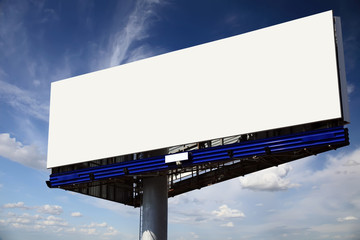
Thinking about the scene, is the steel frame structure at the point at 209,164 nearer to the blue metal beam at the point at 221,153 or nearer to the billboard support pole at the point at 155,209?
the blue metal beam at the point at 221,153

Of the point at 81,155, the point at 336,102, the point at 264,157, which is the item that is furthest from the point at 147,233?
A: the point at 336,102

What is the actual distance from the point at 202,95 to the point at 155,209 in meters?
10.0

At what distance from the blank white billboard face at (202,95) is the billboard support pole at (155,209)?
3617 mm

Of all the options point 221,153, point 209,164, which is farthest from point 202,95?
point 209,164

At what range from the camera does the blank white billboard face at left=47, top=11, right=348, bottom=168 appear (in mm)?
27234

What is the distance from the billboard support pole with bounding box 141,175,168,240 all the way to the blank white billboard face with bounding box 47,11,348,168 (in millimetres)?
3617

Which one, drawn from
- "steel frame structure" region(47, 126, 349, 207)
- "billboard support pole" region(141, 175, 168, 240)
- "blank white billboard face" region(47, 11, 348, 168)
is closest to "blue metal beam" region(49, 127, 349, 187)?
"steel frame structure" region(47, 126, 349, 207)

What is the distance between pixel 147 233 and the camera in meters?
32.5

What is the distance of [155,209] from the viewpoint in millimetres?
32906

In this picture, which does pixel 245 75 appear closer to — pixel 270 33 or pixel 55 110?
pixel 270 33

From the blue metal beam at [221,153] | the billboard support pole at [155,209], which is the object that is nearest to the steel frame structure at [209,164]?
the blue metal beam at [221,153]

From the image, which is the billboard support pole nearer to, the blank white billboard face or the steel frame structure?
the steel frame structure

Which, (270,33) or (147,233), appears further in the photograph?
(147,233)

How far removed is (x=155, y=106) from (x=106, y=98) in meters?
4.94
